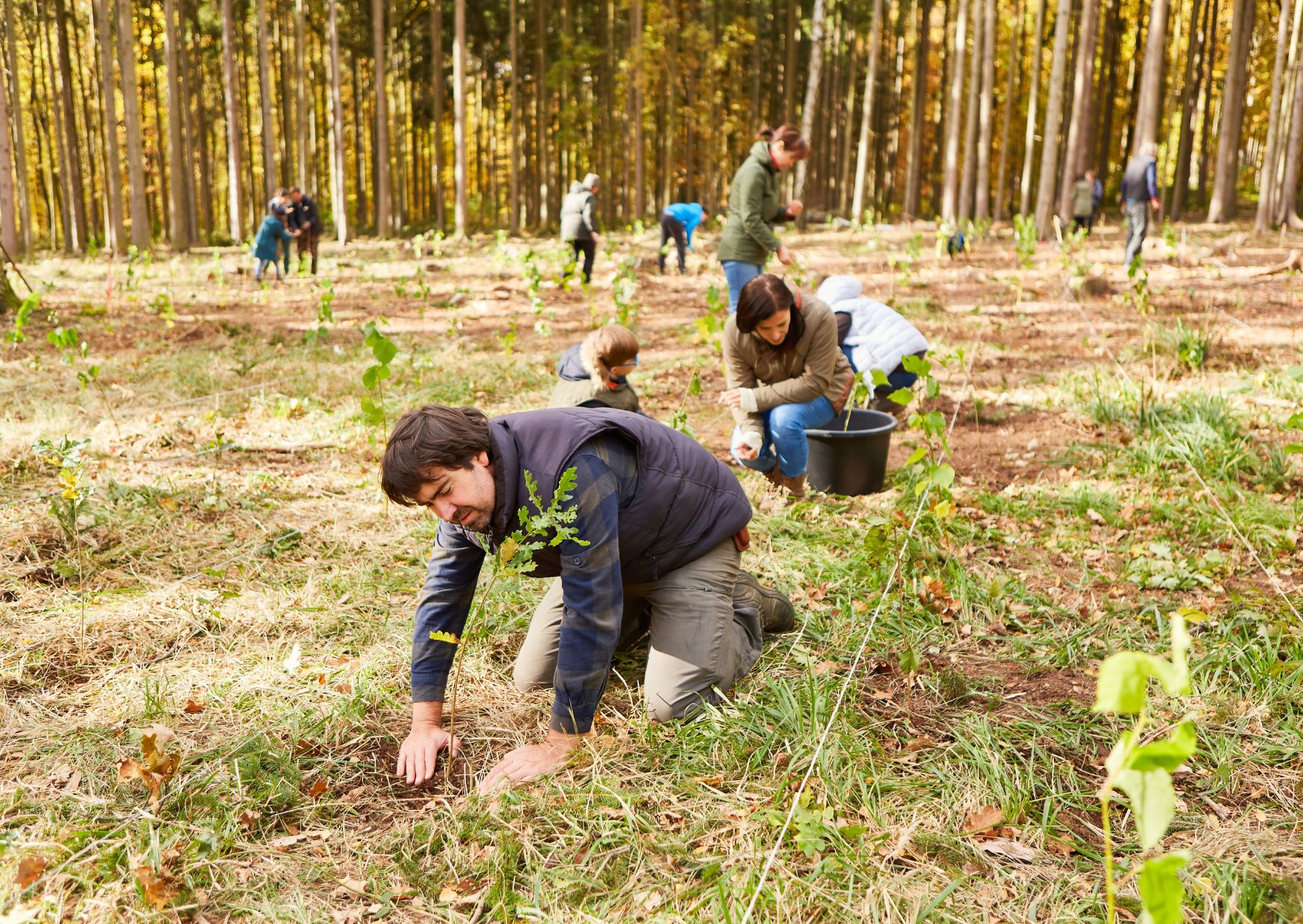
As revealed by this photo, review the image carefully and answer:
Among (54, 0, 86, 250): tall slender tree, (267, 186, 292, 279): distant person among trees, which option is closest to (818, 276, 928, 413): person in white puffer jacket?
(267, 186, 292, 279): distant person among trees

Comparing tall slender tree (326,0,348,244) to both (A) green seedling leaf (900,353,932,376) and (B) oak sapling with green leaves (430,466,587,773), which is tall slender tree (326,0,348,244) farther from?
(B) oak sapling with green leaves (430,466,587,773)

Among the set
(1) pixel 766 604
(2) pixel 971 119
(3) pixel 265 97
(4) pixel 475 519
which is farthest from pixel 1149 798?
(3) pixel 265 97

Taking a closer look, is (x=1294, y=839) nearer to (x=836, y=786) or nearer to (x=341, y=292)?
(x=836, y=786)

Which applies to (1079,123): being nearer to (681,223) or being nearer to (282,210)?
(681,223)

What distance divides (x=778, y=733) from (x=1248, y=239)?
49.0ft

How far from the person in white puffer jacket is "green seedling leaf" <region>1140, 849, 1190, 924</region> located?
4037mm

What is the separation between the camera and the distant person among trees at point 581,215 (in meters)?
11.4

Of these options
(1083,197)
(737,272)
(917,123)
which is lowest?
(737,272)

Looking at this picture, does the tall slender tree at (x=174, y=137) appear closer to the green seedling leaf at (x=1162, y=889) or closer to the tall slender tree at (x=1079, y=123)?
the tall slender tree at (x=1079, y=123)

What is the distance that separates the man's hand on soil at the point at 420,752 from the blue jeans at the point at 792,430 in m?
2.38

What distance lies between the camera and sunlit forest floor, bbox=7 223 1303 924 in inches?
79.8

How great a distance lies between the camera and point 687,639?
271 centimetres

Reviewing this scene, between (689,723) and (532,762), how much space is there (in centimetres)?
48

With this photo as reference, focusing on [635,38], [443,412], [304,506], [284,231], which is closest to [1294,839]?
[443,412]
